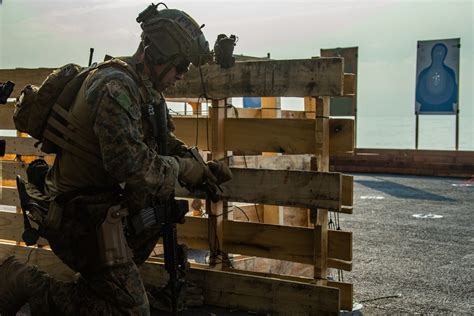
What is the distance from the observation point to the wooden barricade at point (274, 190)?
177 inches

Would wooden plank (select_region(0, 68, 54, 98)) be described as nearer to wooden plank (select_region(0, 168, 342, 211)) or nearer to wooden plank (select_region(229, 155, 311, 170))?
wooden plank (select_region(0, 168, 342, 211))

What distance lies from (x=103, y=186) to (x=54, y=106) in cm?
56

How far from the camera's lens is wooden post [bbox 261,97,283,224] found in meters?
6.05

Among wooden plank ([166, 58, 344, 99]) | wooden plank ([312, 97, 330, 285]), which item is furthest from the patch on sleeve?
wooden plank ([312, 97, 330, 285])

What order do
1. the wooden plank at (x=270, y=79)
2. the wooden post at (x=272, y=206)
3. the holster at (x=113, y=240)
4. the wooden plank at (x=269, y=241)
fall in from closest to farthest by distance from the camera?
the holster at (x=113, y=240) → the wooden plank at (x=270, y=79) → the wooden plank at (x=269, y=241) → the wooden post at (x=272, y=206)

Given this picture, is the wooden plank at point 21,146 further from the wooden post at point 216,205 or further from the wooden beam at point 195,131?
the wooden post at point 216,205

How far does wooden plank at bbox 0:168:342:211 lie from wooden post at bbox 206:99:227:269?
191 mm

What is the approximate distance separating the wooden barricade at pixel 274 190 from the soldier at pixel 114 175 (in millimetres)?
919

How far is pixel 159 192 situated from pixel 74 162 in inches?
21.9

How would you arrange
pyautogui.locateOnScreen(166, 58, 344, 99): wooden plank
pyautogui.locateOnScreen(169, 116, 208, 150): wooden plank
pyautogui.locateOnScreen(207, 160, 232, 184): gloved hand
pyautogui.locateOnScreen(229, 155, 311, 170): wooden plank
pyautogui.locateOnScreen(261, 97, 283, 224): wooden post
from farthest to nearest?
pyautogui.locateOnScreen(261, 97, 283, 224): wooden post < pyautogui.locateOnScreen(229, 155, 311, 170): wooden plank < pyautogui.locateOnScreen(169, 116, 208, 150): wooden plank < pyautogui.locateOnScreen(166, 58, 344, 99): wooden plank < pyautogui.locateOnScreen(207, 160, 232, 184): gloved hand

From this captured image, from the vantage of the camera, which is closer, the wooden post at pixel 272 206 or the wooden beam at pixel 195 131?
the wooden beam at pixel 195 131

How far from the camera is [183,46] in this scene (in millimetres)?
3656

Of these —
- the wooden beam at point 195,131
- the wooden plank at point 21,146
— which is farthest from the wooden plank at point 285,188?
the wooden plank at point 21,146

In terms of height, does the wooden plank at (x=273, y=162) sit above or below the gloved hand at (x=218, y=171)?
below
